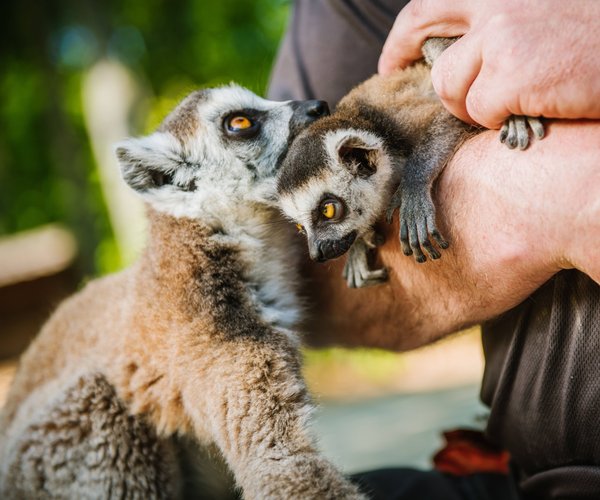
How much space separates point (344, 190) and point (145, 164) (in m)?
0.75

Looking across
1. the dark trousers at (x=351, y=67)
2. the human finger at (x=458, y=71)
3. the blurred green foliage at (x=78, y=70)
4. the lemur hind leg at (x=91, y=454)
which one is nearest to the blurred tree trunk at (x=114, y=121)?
the blurred green foliage at (x=78, y=70)

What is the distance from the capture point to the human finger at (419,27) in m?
1.80

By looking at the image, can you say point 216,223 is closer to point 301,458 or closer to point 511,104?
point 301,458

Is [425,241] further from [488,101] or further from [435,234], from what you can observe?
[488,101]

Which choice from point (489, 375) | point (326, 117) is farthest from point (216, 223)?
point (489, 375)

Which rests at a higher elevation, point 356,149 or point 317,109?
point 317,109

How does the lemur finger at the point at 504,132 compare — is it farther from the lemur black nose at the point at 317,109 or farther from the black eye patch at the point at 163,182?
the black eye patch at the point at 163,182

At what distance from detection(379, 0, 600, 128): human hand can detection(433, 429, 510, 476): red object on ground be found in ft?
4.14

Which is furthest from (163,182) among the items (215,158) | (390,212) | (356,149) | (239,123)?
(390,212)

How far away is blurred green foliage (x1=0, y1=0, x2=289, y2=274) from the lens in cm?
1039

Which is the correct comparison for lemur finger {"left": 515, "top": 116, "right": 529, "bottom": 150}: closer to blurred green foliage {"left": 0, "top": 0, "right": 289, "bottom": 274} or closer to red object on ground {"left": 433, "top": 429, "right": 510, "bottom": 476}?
red object on ground {"left": 433, "top": 429, "right": 510, "bottom": 476}

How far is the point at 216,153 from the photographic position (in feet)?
7.80

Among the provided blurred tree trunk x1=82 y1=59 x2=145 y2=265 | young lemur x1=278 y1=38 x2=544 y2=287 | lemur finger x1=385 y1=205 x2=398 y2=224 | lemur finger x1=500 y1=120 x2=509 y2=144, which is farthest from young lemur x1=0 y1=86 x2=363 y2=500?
blurred tree trunk x1=82 y1=59 x2=145 y2=265

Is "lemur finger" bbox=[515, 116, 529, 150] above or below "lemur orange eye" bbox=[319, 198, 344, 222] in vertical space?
below
